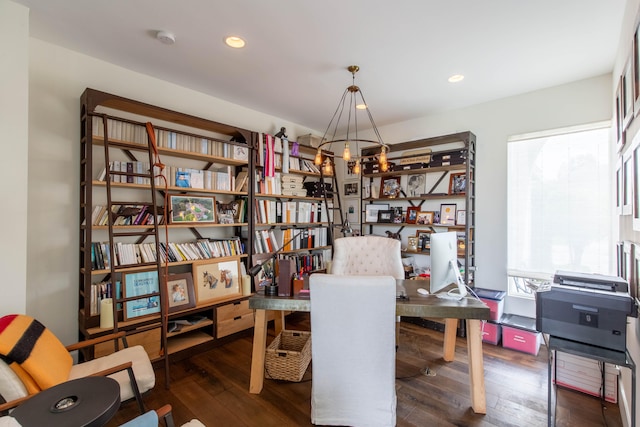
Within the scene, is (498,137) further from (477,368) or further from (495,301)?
(477,368)

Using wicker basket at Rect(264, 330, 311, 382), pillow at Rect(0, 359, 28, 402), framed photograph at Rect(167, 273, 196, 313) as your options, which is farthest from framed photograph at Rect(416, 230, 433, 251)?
pillow at Rect(0, 359, 28, 402)

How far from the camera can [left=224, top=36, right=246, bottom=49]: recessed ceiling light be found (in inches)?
86.8

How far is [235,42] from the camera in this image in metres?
2.25

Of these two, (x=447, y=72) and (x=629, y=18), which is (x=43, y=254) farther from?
(x=629, y=18)

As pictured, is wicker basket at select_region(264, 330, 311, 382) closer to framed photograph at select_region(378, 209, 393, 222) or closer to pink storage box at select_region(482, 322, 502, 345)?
pink storage box at select_region(482, 322, 502, 345)

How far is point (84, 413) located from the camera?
1.18 m

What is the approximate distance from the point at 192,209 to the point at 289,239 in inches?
54.6

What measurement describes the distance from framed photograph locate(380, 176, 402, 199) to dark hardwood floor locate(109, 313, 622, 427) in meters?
2.12

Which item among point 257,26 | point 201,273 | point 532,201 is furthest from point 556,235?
point 201,273

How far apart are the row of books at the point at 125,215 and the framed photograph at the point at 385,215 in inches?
113

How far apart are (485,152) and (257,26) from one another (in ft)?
9.66

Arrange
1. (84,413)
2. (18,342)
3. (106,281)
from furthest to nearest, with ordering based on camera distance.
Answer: (106,281)
(18,342)
(84,413)

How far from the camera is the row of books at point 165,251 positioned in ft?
7.92

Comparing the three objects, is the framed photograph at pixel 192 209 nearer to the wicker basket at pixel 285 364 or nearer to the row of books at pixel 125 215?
the row of books at pixel 125 215
